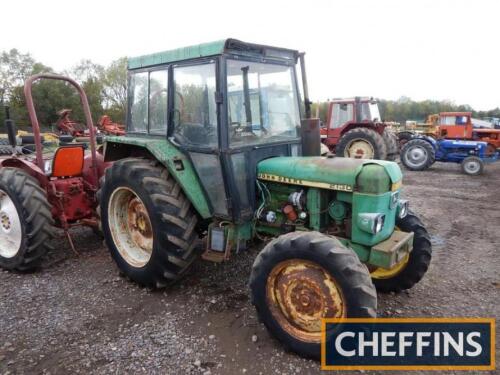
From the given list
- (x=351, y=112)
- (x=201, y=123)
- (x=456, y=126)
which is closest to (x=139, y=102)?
(x=201, y=123)

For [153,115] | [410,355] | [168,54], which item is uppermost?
[168,54]

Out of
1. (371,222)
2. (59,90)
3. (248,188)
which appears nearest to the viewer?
(371,222)

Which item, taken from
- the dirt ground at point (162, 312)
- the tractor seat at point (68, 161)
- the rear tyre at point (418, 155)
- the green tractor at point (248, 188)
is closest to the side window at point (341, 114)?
the rear tyre at point (418, 155)

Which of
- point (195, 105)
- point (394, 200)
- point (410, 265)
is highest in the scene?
point (195, 105)

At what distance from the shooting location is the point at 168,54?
150 inches

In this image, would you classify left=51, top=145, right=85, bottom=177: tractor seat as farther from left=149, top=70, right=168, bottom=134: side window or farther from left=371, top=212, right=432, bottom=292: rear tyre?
left=371, top=212, right=432, bottom=292: rear tyre

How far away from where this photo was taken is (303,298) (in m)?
2.86

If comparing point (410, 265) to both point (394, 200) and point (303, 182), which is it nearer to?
point (394, 200)

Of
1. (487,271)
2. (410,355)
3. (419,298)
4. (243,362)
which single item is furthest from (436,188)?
(243,362)

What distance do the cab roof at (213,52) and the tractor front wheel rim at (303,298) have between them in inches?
73.6

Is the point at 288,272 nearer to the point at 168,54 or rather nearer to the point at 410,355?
the point at 410,355

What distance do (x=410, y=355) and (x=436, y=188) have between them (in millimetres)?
7551

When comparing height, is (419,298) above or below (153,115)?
below

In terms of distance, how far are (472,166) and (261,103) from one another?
10492mm
